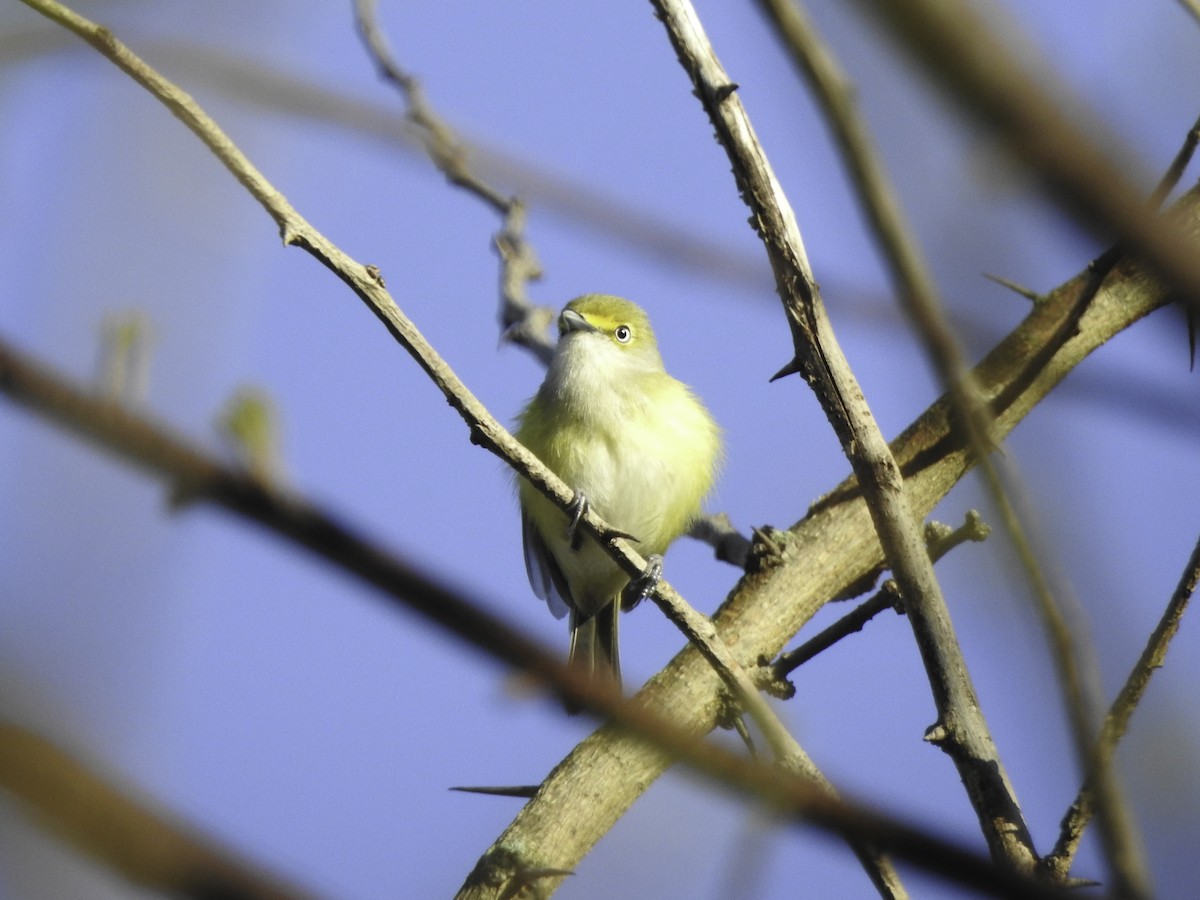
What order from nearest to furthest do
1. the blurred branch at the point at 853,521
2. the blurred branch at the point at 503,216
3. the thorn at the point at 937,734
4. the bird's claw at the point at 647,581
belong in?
1. the thorn at the point at 937,734
2. the bird's claw at the point at 647,581
3. the blurred branch at the point at 853,521
4. the blurred branch at the point at 503,216

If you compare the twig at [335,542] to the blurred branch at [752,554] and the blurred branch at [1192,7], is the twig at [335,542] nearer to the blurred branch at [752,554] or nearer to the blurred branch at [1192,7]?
the blurred branch at [752,554]

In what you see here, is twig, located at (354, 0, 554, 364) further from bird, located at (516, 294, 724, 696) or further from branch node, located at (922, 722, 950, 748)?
branch node, located at (922, 722, 950, 748)

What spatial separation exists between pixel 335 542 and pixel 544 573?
567 centimetres

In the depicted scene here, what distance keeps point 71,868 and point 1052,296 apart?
344 cm

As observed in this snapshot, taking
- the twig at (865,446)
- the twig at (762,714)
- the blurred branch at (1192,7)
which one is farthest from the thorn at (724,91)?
the twig at (762,714)

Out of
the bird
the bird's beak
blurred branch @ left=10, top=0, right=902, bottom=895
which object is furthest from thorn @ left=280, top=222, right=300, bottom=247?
the bird's beak

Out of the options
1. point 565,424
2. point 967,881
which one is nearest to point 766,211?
point 967,881

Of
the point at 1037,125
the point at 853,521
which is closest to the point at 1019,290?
the point at 853,521

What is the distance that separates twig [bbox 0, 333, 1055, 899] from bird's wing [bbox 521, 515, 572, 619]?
5534 mm

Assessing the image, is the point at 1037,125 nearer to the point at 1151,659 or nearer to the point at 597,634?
the point at 1151,659

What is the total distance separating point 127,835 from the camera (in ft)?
2.48

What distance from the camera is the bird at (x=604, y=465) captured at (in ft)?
19.1

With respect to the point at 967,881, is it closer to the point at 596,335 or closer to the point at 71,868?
the point at 71,868

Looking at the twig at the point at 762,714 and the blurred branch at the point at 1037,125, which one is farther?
the twig at the point at 762,714
